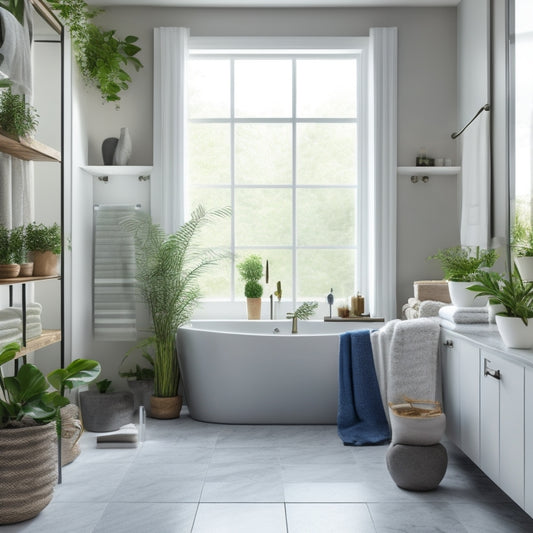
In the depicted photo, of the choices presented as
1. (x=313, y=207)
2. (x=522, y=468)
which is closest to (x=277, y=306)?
(x=313, y=207)

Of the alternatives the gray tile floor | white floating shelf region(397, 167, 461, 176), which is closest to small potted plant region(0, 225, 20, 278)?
the gray tile floor

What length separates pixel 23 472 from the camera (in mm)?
2553

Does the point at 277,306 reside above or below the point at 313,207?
below

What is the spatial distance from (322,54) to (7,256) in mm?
2975

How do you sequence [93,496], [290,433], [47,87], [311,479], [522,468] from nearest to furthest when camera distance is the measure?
[522,468] < [93,496] < [311,479] < [290,433] < [47,87]

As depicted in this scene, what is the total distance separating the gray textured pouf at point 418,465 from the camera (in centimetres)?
285

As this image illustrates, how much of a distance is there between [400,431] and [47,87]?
316 cm

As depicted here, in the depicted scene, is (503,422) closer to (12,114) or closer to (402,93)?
(12,114)

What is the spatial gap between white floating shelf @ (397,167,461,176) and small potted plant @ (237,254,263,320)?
1.28 metres

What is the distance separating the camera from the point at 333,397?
4.00m

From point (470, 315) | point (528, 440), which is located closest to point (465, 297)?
point (470, 315)

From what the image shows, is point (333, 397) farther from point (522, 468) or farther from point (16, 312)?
point (16, 312)

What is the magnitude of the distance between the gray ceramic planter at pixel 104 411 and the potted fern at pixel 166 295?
25 cm

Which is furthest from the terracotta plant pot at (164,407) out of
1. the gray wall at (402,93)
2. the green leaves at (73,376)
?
the green leaves at (73,376)
